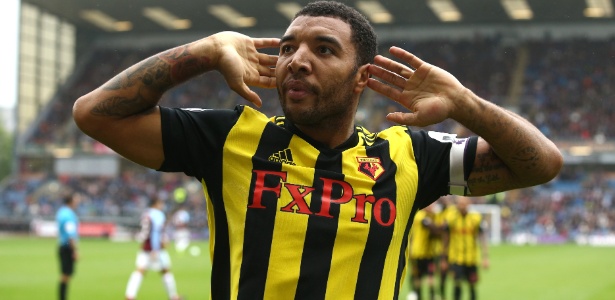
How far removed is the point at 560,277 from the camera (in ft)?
61.8

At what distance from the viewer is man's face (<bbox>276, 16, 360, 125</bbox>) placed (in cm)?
275

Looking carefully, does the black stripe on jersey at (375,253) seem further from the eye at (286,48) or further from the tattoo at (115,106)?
the tattoo at (115,106)

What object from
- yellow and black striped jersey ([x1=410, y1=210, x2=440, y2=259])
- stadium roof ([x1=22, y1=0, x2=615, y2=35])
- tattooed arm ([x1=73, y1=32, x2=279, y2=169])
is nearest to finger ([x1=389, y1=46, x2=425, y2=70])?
tattooed arm ([x1=73, y1=32, x2=279, y2=169])

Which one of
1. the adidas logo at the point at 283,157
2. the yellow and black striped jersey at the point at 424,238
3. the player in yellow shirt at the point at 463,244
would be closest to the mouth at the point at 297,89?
the adidas logo at the point at 283,157

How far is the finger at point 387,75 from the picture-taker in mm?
2918

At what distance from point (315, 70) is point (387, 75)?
13.5 inches

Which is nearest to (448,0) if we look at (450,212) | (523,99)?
(523,99)

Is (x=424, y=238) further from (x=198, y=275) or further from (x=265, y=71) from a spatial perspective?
(x=265, y=71)

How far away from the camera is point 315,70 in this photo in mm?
2750

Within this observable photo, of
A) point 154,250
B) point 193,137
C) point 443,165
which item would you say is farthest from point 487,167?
point 154,250

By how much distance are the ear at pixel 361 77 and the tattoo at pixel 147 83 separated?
1.88ft

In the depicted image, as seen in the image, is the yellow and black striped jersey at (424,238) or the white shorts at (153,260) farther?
the yellow and black striped jersey at (424,238)

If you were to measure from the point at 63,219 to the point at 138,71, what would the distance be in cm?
1194

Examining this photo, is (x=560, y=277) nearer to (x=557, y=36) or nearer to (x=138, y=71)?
(x=138, y=71)
